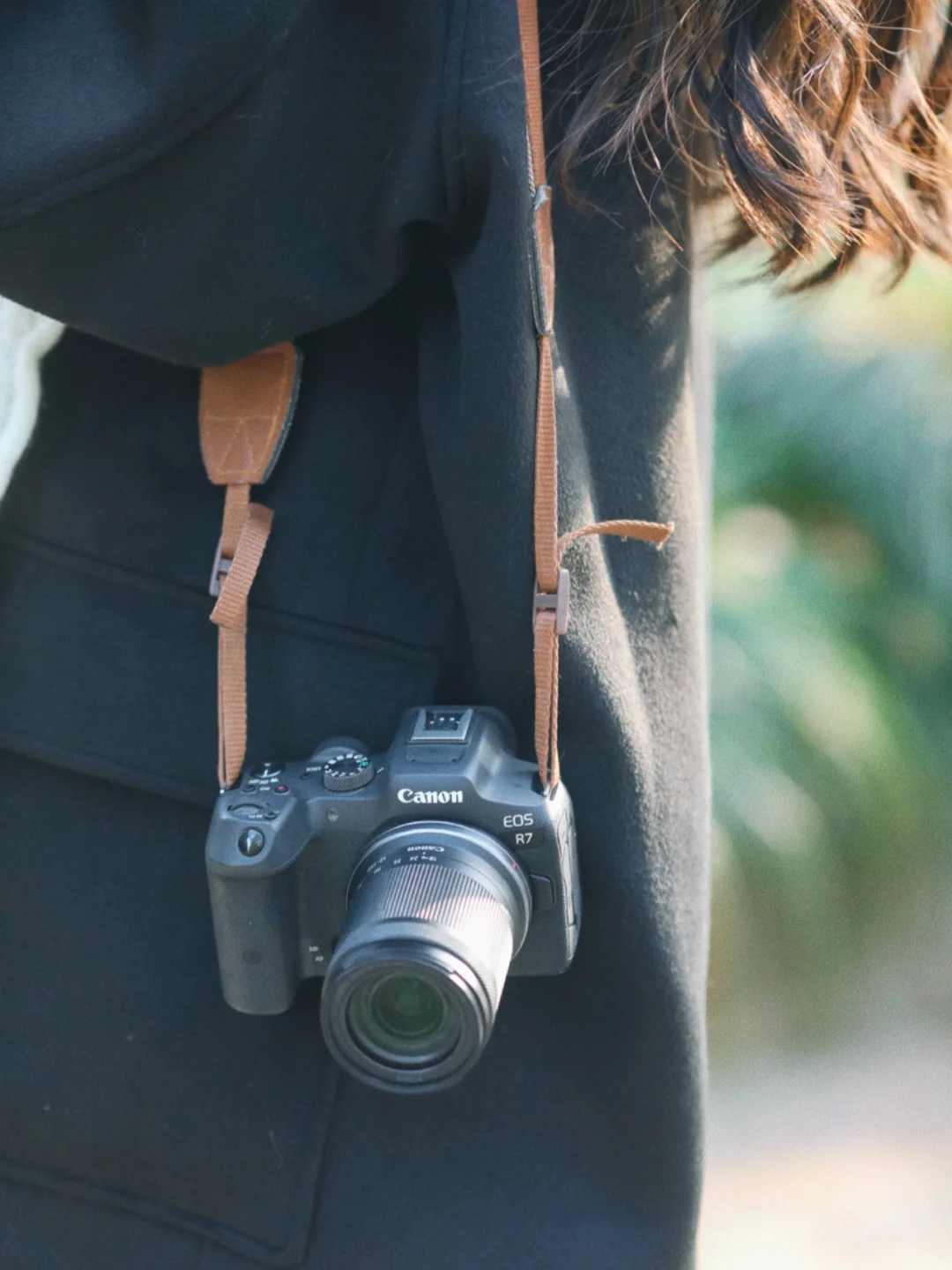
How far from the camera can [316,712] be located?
856mm

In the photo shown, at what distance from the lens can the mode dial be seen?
0.81 m

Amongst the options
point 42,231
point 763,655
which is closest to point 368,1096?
point 42,231

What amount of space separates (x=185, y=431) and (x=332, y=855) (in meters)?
0.25

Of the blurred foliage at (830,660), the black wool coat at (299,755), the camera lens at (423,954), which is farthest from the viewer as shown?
the blurred foliage at (830,660)

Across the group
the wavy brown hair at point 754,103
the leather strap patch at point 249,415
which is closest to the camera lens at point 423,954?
the leather strap patch at point 249,415

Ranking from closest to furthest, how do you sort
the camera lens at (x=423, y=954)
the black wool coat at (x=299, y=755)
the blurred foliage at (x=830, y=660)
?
the camera lens at (x=423, y=954)
the black wool coat at (x=299, y=755)
the blurred foliage at (x=830, y=660)

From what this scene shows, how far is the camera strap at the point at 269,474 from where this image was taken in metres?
0.78

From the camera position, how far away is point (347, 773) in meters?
0.82

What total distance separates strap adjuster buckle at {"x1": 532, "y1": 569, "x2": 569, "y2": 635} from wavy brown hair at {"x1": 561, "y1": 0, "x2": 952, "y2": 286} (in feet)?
0.71

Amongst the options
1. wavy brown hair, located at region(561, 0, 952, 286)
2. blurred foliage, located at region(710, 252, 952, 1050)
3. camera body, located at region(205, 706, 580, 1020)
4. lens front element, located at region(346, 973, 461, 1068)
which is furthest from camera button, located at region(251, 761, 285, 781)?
blurred foliage, located at region(710, 252, 952, 1050)

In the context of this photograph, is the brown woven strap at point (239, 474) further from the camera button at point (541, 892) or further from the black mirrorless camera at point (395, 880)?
the camera button at point (541, 892)

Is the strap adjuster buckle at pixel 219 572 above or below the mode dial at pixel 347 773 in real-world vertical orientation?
above

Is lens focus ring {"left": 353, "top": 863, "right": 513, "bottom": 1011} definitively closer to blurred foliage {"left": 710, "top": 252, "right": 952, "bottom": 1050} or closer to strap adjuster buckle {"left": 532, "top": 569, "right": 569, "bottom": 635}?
strap adjuster buckle {"left": 532, "top": 569, "right": 569, "bottom": 635}

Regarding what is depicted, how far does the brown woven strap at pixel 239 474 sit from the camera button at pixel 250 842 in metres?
0.03
